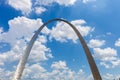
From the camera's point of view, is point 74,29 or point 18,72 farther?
point 74,29

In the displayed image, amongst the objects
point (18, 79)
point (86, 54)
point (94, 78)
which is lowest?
point (18, 79)

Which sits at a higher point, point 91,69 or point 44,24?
point 44,24

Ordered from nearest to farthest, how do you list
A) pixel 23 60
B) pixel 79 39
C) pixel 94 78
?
pixel 23 60
pixel 94 78
pixel 79 39

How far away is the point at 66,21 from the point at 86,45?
7.41 metres

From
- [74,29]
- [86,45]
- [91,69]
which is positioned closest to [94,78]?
[91,69]

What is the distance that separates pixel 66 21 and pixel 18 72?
19035 mm

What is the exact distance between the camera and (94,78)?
207ft

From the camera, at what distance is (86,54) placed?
6500 centimetres

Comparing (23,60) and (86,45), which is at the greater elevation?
(86,45)

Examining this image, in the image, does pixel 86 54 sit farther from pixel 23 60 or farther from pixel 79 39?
pixel 23 60

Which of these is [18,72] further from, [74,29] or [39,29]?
[74,29]

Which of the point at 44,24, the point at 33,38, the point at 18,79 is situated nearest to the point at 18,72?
the point at 18,79

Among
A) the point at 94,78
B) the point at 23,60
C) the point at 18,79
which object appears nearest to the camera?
the point at 18,79

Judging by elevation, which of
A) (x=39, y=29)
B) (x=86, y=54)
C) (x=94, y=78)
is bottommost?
(x=94, y=78)
